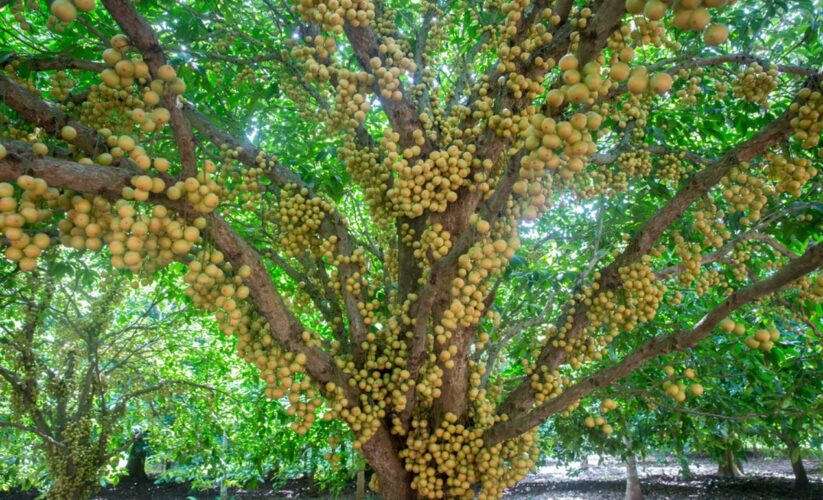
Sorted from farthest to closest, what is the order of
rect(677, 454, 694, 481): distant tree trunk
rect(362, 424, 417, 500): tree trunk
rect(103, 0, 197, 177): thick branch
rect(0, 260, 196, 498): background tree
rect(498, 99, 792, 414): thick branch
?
rect(677, 454, 694, 481): distant tree trunk < rect(0, 260, 196, 498): background tree < rect(362, 424, 417, 500): tree trunk < rect(498, 99, 792, 414): thick branch < rect(103, 0, 197, 177): thick branch

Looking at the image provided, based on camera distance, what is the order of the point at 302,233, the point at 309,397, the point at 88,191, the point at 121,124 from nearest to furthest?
the point at 88,191 → the point at 121,124 → the point at 309,397 → the point at 302,233

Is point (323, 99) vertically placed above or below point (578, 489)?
above

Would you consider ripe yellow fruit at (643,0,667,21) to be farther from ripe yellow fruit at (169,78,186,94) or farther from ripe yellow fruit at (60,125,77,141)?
ripe yellow fruit at (60,125,77,141)

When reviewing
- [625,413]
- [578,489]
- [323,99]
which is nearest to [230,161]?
[323,99]

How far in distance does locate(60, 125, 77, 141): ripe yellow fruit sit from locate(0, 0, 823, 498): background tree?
0.02 m

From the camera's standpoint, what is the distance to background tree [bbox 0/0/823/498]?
68.9 inches

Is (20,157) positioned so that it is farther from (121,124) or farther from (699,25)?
(699,25)

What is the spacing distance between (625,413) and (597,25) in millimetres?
3685

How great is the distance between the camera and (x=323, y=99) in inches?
139

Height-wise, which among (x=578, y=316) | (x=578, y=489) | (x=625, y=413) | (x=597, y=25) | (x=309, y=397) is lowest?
(x=578, y=489)

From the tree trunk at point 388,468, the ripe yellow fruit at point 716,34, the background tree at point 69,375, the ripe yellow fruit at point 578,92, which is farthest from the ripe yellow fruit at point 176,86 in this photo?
the background tree at point 69,375

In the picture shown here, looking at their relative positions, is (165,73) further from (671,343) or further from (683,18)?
Result: (671,343)

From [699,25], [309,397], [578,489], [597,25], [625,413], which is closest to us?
[699,25]

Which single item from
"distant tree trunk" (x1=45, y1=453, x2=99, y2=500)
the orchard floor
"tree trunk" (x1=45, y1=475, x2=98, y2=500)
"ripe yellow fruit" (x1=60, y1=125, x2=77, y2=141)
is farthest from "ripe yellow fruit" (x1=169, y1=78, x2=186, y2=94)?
the orchard floor
